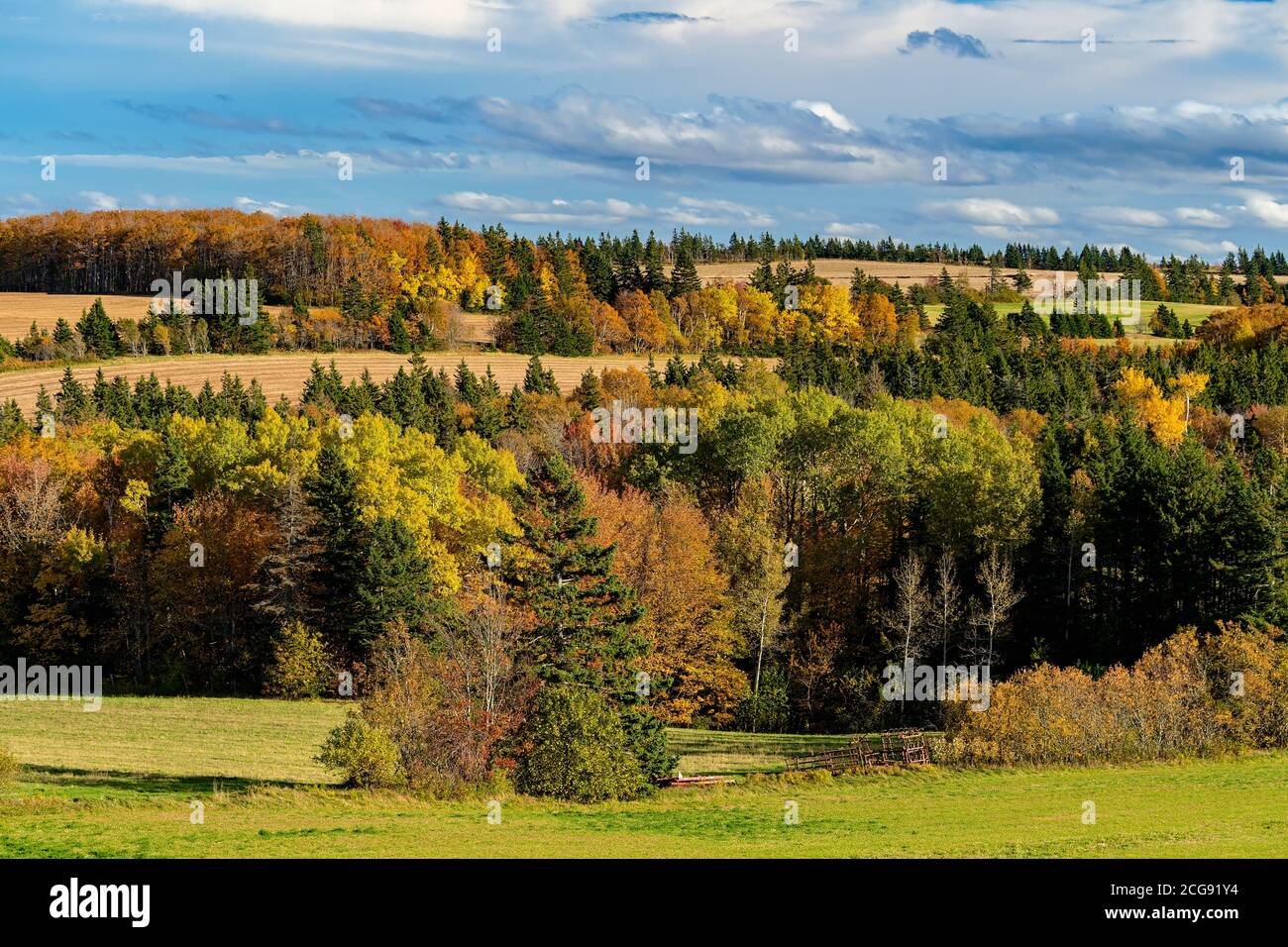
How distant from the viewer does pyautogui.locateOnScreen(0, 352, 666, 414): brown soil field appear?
124 m

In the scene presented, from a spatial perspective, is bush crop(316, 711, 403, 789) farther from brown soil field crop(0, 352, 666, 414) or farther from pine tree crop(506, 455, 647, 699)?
brown soil field crop(0, 352, 666, 414)

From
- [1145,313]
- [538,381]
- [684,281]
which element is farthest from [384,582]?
[1145,313]

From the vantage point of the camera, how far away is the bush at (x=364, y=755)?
129ft

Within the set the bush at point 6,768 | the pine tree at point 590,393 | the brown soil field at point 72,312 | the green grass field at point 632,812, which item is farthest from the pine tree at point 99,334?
the bush at point 6,768

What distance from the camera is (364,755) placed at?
39.4 metres

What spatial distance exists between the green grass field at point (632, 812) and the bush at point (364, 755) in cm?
120

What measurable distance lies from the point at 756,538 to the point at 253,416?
5755 cm

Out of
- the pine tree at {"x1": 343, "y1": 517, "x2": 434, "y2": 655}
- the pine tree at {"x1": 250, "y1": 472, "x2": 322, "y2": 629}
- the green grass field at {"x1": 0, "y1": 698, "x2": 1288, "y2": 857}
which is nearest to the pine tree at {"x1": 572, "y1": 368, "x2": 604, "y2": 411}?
the pine tree at {"x1": 250, "y1": 472, "x2": 322, "y2": 629}

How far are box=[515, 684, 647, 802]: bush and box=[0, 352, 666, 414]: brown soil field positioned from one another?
3511 inches

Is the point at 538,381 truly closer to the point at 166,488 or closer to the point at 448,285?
the point at 448,285

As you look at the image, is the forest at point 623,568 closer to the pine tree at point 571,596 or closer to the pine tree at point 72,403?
the pine tree at point 571,596

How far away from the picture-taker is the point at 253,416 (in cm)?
11300

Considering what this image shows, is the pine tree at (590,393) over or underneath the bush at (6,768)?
over
